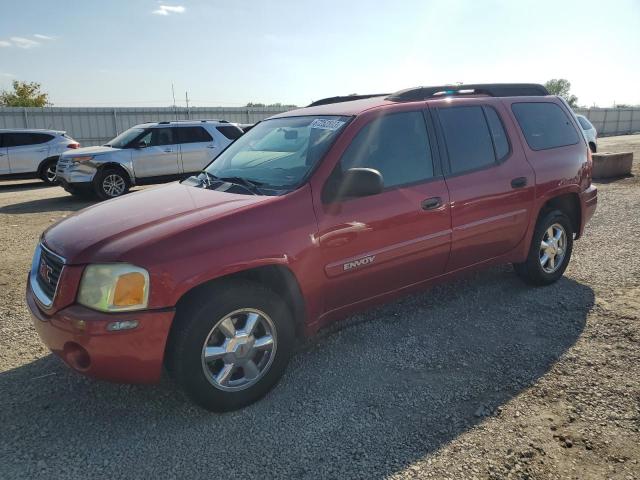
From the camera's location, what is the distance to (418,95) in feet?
12.9

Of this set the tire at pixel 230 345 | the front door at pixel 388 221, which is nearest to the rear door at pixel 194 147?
the front door at pixel 388 221

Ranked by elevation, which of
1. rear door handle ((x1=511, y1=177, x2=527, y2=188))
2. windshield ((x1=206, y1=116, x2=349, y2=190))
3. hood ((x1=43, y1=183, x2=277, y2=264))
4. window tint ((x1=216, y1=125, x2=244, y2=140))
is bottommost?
hood ((x1=43, y1=183, x2=277, y2=264))

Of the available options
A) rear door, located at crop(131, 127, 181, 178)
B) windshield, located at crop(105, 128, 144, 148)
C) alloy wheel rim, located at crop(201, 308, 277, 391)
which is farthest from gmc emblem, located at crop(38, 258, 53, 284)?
windshield, located at crop(105, 128, 144, 148)

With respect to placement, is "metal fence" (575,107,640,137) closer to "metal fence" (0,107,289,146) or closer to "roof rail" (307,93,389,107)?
"metal fence" (0,107,289,146)

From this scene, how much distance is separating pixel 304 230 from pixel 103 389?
5.50ft

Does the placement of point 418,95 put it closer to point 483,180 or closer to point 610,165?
point 483,180

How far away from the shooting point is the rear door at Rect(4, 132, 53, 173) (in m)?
13.9

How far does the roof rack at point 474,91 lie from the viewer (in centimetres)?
389

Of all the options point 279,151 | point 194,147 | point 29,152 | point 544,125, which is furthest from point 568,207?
point 29,152

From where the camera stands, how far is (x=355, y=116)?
11.5 ft

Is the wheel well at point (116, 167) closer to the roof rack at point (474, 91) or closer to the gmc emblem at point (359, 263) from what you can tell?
the roof rack at point (474, 91)

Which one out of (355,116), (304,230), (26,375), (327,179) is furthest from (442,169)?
(26,375)

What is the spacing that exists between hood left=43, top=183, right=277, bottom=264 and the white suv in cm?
1199

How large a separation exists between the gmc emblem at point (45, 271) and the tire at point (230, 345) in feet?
2.90
